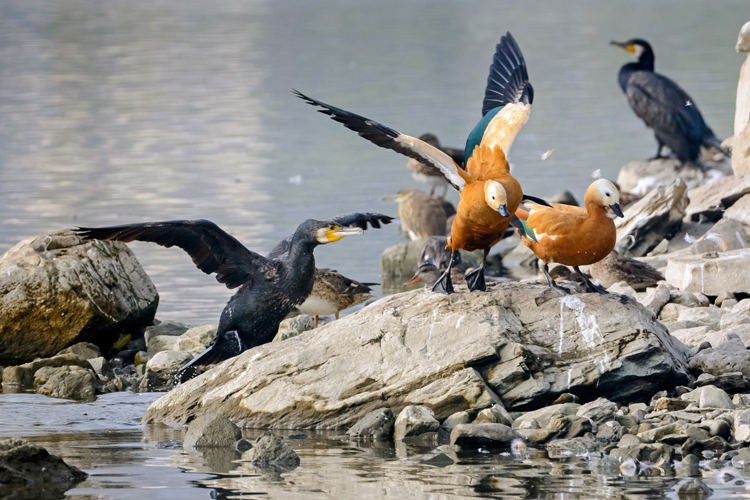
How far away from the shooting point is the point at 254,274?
7.68 metres

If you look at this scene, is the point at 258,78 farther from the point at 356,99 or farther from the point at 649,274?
the point at 649,274

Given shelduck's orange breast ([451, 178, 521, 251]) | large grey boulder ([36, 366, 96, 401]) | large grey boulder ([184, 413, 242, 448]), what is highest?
shelduck's orange breast ([451, 178, 521, 251])

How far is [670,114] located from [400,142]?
1019 cm

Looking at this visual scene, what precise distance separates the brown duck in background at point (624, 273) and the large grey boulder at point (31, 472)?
618 cm

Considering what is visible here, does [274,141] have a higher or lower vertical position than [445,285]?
higher

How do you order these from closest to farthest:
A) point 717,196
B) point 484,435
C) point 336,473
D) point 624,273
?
1. point 336,473
2. point 484,435
3. point 624,273
4. point 717,196

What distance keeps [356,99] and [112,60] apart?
58.2 ft

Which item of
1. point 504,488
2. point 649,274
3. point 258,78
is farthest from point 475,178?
point 258,78

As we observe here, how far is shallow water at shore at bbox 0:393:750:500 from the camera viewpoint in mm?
5075

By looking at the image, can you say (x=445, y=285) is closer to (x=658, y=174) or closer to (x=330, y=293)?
(x=330, y=293)

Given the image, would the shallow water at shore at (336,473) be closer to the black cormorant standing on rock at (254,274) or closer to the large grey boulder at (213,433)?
the large grey boulder at (213,433)

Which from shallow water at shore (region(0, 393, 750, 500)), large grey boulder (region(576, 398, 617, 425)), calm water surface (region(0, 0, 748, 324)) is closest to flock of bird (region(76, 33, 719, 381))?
large grey boulder (region(576, 398, 617, 425))

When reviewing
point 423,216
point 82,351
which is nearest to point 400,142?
point 82,351

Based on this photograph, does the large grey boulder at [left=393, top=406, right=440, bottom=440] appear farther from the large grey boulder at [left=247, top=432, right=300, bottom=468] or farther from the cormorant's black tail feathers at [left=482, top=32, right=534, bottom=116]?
the cormorant's black tail feathers at [left=482, top=32, right=534, bottom=116]
